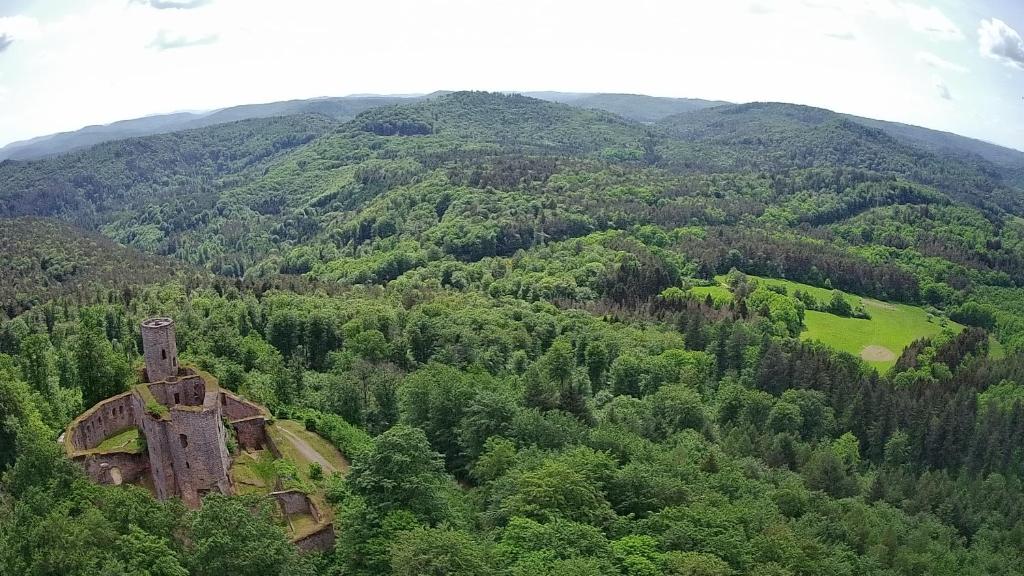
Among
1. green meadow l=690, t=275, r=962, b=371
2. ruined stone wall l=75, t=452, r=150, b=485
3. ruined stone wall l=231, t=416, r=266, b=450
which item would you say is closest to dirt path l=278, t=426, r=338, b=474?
ruined stone wall l=231, t=416, r=266, b=450

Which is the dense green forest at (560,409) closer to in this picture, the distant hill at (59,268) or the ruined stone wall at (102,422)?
the distant hill at (59,268)

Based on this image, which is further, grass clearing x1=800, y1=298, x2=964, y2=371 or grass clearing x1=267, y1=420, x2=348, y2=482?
grass clearing x1=800, y1=298, x2=964, y2=371

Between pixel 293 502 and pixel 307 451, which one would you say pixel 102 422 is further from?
pixel 293 502

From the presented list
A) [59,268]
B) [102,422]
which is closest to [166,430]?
[102,422]

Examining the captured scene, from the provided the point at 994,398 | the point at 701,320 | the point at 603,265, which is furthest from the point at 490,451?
the point at 603,265

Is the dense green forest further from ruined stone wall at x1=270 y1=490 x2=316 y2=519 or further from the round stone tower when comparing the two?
the round stone tower

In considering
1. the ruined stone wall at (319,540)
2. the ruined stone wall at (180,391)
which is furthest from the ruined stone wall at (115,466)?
the ruined stone wall at (319,540)
